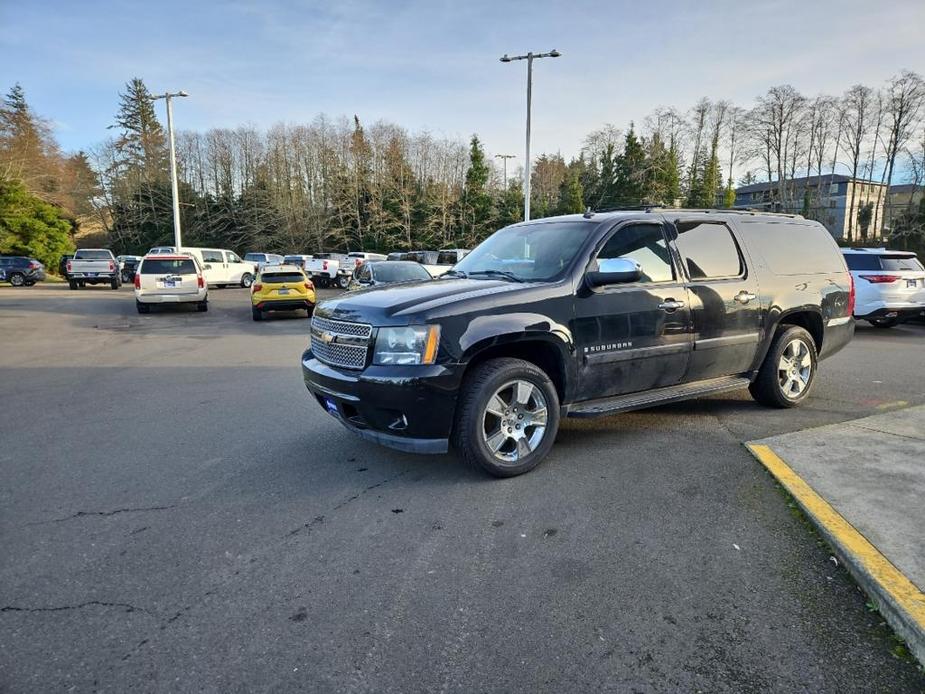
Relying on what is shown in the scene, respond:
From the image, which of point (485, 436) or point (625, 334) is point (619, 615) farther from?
point (625, 334)

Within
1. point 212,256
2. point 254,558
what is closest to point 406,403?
point 254,558

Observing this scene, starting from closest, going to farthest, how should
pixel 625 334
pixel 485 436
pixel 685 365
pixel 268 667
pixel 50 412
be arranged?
1. pixel 268 667
2. pixel 485 436
3. pixel 625 334
4. pixel 685 365
5. pixel 50 412

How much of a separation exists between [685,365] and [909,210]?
149ft

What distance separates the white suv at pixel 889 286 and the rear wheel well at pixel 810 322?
704 centimetres

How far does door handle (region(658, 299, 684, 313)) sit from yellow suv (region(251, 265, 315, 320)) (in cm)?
1240

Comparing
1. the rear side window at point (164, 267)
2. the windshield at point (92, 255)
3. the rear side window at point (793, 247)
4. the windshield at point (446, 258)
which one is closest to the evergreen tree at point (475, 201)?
the windshield at point (446, 258)

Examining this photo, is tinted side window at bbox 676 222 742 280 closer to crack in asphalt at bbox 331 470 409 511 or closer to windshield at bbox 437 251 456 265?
crack in asphalt at bbox 331 470 409 511

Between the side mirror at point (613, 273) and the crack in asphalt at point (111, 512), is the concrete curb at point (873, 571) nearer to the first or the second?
the side mirror at point (613, 273)

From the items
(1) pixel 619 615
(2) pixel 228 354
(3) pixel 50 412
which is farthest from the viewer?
(2) pixel 228 354

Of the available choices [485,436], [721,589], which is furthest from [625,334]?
[721,589]

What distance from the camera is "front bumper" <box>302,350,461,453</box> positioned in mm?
3977

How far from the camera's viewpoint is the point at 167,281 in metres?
17.0

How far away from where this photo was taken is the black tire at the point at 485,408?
4.12m

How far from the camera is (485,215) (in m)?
50.5
